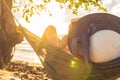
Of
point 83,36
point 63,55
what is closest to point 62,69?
point 63,55

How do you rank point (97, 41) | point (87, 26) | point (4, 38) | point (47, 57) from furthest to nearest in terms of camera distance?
point (4, 38), point (47, 57), point (87, 26), point (97, 41)

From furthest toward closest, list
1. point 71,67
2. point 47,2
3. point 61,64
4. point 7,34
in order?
point 47,2, point 7,34, point 61,64, point 71,67

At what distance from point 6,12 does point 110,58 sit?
5217mm

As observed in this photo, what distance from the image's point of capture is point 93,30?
13.6 ft

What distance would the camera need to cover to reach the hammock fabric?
4156 mm

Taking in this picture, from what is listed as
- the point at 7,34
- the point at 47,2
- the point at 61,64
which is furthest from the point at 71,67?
the point at 47,2

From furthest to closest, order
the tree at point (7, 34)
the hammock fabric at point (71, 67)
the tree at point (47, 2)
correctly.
A: the tree at point (47, 2), the tree at point (7, 34), the hammock fabric at point (71, 67)

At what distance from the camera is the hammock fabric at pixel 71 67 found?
13.6 ft

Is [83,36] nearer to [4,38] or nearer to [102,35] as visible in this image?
[102,35]

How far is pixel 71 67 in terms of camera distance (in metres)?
4.32

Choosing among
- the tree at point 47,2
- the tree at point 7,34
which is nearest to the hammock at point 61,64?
the tree at point 7,34

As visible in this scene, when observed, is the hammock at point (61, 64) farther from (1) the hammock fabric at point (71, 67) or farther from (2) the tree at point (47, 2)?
(2) the tree at point (47, 2)

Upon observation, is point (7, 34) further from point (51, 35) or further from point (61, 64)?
point (61, 64)

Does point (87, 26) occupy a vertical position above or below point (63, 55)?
above
